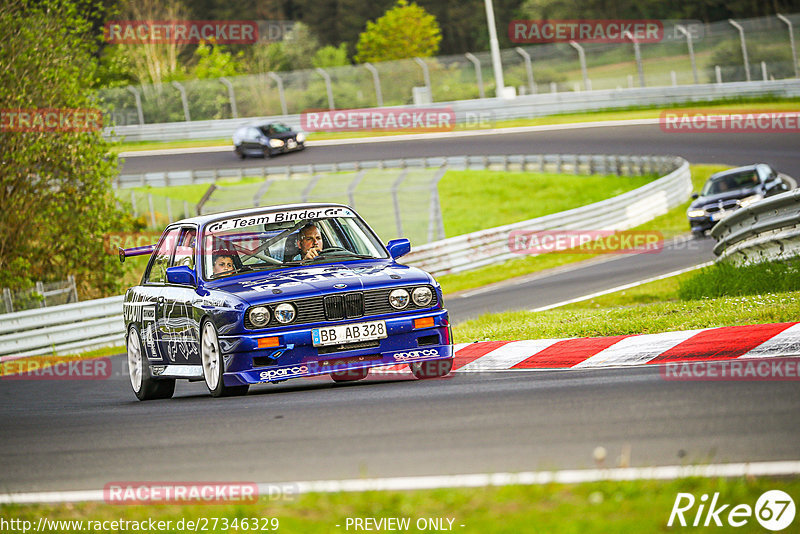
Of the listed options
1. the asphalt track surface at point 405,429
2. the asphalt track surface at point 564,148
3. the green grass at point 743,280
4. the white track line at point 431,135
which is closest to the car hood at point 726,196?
the asphalt track surface at point 564,148

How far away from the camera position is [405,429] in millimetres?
6172

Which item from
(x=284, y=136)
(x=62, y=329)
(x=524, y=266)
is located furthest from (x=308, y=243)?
(x=284, y=136)

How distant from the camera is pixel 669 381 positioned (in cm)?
682

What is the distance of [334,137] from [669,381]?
44077 mm

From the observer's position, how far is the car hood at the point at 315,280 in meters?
8.53

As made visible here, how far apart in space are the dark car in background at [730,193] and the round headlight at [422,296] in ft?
54.0

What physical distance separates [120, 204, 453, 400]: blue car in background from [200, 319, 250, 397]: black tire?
1 cm

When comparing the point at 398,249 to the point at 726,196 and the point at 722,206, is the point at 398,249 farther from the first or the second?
the point at 726,196

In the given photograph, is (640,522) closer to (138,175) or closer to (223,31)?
(138,175)

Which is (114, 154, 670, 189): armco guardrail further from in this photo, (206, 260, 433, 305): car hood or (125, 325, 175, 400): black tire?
(206, 260, 433, 305): car hood

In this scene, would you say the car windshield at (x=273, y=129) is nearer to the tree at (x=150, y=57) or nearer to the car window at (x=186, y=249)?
the tree at (x=150, y=57)

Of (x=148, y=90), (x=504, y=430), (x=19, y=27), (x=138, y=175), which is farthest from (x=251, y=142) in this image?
(x=504, y=430)

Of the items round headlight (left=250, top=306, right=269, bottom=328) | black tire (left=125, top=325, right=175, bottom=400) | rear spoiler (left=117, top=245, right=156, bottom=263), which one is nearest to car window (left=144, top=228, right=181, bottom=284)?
rear spoiler (left=117, top=245, right=156, bottom=263)

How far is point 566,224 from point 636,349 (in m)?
18.7
